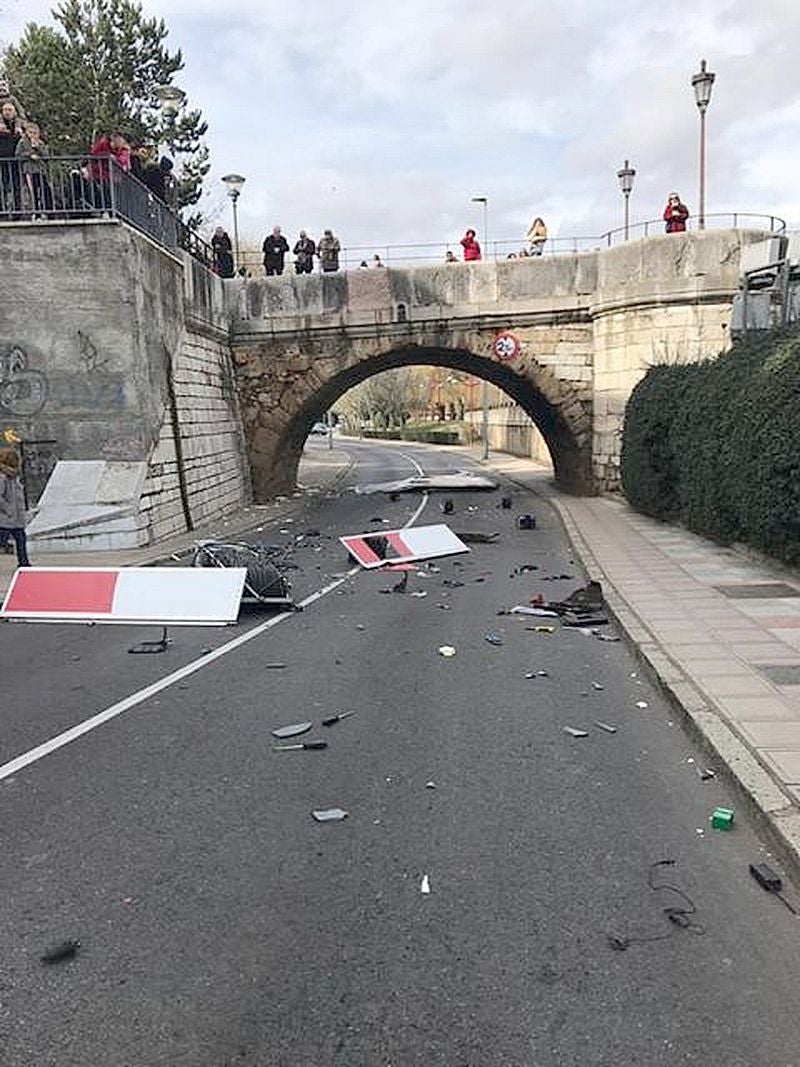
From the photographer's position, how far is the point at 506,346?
24.9 meters

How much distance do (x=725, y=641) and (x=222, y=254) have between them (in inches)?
834

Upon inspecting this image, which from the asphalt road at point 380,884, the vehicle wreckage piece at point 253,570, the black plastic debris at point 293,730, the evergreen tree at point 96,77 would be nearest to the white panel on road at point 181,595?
the vehicle wreckage piece at point 253,570

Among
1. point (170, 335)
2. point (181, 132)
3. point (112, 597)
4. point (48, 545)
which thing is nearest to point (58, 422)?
point (48, 545)

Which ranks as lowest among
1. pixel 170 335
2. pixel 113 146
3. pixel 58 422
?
pixel 58 422

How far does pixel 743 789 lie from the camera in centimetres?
466

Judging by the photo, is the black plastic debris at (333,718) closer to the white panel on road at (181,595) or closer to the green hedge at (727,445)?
the white panel on road at (181,595)

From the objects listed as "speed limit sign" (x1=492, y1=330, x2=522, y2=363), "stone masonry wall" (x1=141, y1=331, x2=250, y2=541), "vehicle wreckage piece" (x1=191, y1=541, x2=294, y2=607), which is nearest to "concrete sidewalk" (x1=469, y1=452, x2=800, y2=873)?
"vehicle wreckage piece" (x1=191, y1=541, x2=294, y2=607)

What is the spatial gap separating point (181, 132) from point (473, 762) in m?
43.0

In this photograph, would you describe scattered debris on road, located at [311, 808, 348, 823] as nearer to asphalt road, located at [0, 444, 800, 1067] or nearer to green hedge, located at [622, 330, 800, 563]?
asphalt road, located at [0, 444, 800, 1067]

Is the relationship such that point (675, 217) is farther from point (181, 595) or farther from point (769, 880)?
point (769, 880)

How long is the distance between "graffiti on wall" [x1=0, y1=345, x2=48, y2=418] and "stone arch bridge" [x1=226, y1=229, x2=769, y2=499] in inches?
395

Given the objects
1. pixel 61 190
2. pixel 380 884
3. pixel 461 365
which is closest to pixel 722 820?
pixel 380 884

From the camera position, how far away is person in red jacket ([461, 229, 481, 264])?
2538 cm

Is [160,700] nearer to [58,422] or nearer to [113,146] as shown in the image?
[58,422]
